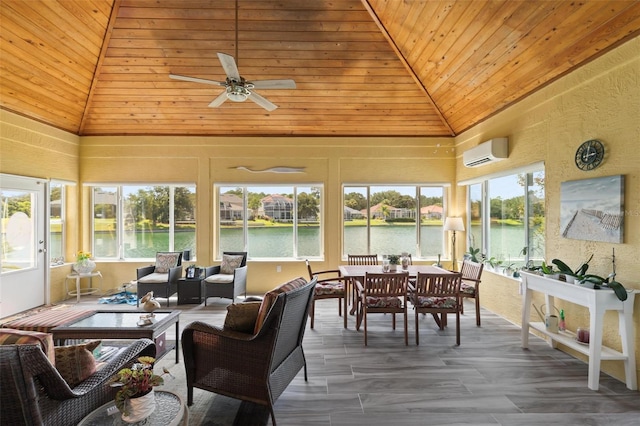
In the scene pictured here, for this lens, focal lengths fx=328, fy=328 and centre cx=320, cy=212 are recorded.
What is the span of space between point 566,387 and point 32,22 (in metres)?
6.87

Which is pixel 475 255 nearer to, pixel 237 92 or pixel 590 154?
pixel 590 154

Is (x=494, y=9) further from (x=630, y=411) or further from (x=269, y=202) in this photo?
(x=269, y=202)

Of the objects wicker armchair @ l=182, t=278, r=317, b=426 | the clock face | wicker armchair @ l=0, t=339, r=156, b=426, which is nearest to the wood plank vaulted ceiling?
the clock face

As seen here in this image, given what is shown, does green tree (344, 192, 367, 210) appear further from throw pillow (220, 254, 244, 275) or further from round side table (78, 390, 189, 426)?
round side table (78, 390, 189, 426)

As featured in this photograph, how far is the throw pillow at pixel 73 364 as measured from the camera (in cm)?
182

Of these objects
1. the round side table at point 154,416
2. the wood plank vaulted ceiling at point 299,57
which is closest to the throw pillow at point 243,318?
the round side table at point 154,416

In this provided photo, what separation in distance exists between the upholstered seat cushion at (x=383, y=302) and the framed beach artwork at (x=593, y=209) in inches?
79.6

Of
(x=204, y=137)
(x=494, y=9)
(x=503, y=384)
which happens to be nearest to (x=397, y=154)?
(x=494, y=9)

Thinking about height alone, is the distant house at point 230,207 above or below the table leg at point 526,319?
above

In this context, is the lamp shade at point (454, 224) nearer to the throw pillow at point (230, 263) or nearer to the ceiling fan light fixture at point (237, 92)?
the throw pillow at point (230, 263)

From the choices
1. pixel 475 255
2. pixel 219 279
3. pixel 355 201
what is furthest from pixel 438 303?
pixel 219 279

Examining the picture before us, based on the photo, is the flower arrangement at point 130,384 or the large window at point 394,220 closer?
the flower arrangement at point 130,384

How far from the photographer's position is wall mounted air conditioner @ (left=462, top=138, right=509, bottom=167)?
15.8ft

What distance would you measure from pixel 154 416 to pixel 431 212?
5949 millimetres
